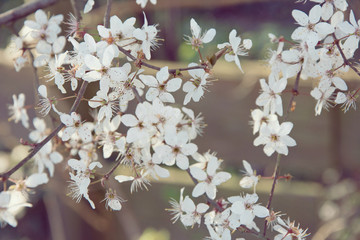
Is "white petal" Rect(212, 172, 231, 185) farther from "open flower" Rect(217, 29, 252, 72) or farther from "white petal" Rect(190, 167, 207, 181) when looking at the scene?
"open flower" Rect(217, 29, 252, 72)

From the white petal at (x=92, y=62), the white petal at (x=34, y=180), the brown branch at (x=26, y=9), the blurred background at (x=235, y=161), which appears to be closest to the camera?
the white petal at (x=92, y=62)

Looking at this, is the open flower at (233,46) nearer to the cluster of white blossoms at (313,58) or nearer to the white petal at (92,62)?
the cluster of white blossoms at (313,58)

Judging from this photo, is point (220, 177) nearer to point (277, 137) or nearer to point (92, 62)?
point (277, 137)

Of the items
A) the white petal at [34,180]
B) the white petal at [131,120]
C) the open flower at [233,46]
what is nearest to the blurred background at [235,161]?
the white petal at [34,180]

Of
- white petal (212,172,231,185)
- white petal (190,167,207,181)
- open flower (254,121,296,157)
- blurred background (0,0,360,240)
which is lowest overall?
blurred background (0,0,360,240)

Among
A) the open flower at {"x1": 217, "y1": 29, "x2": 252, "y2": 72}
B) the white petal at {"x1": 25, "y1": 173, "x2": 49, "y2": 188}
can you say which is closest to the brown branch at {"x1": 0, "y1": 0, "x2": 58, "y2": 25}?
the white petal at {"x1": 25, "y1": 173, "x2": 49, "y2": 188}

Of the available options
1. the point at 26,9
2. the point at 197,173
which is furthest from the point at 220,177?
the point at 26,9

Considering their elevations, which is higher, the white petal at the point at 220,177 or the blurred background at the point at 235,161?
the white petal at the point at 220,177

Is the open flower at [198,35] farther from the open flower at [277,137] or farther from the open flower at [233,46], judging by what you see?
the open flower at [277,137]

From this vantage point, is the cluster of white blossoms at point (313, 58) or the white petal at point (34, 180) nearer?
the cluster of white blossoms at point (313, 58)

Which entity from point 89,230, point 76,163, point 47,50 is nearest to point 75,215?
point 89,230

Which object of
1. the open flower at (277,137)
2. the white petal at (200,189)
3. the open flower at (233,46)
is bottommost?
the white petal at (200,189)

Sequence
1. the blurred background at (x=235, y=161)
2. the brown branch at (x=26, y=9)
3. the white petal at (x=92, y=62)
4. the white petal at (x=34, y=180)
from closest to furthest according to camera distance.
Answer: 1. the white petal at (x=92, y=62)
2. the white petal at (x=34, y=180)
3. the brown branch at (x=26, y=9)
4. the blurred background at (x=235, y=161)
